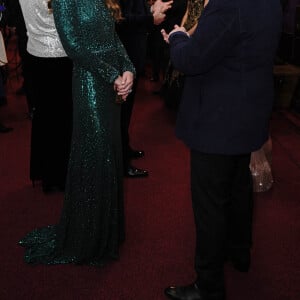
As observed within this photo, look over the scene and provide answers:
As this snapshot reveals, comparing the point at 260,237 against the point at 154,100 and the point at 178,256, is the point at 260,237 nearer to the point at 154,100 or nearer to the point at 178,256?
the point at 178,256

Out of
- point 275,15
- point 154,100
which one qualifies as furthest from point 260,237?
point 154,100

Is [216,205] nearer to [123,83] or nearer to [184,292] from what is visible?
[184,292]

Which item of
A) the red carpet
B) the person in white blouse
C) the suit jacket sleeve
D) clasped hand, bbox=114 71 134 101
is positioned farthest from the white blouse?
the suit jacket sleeve

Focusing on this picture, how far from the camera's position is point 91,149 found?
198cm

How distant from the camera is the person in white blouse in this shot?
239 cm

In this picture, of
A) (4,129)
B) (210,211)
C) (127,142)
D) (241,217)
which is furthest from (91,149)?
(4,129)

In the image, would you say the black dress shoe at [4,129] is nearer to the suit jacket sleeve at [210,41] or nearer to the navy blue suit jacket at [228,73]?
the navy blue suit jacket at [228,73]

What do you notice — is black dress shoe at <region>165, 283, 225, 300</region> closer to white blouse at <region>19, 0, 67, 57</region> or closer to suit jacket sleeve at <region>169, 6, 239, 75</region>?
suit jacket sleeve at <region>169, 6, 239, 75</region>

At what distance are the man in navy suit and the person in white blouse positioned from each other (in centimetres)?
106

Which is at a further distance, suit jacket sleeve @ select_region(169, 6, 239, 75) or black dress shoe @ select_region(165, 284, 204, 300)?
black dress shoe @ select_region(165, 284, 204, 300)

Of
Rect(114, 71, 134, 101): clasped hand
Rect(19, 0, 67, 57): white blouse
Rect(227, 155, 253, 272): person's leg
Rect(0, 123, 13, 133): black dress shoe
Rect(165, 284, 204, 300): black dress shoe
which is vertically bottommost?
Rect(0, 123, 13, 133): black dress shoe

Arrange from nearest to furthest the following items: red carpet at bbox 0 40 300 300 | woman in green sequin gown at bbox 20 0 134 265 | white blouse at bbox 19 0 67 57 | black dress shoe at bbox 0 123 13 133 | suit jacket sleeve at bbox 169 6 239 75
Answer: suit jacket sleeve at bbox 169 6 239 75 < woman in green sequin gown at bbox 20 0 134 265 < red carpet at bbox 0 40 300 300 < white blouse at bbox 19 0 67 57 < black dress shoe at bbox 0 123 13 133

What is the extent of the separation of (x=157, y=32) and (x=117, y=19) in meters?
3.90

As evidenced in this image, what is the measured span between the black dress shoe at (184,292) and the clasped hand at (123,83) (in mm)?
906
